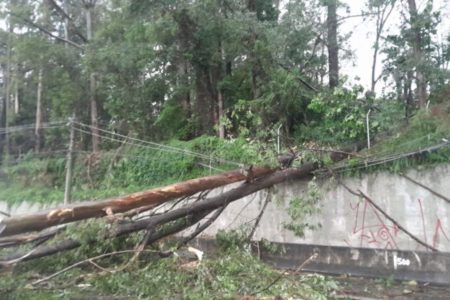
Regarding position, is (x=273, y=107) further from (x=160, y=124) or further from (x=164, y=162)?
(x=160, y=124)

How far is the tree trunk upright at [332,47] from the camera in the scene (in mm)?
18312

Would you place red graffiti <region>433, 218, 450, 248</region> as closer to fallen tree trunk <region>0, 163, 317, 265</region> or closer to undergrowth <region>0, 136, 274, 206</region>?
fallen tree trunk <region>0, 163, 317, 265</region>

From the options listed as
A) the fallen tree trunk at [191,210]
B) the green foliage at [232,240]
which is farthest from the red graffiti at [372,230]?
the green foliage at [232,240]

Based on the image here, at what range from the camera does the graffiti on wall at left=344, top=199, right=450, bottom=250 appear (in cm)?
926

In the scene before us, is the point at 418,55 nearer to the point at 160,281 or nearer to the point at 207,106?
the point at 207,106

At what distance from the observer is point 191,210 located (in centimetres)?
817

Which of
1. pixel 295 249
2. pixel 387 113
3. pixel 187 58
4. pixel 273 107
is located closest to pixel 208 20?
pixel 187 58

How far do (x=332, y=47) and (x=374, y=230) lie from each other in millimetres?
10902

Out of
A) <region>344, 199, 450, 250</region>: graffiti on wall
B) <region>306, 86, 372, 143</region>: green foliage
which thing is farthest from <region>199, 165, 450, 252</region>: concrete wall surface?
<region>306, 86, 372, 143</region>: green foliage

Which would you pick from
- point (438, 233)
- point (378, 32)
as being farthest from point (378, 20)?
point (438, 233)

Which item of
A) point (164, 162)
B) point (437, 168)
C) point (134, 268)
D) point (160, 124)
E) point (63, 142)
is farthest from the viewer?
point (63, 142)

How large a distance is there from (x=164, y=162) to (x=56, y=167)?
6253 mm

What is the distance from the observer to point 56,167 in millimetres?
18953

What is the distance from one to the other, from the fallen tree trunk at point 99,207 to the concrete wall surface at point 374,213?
193 centimetres
